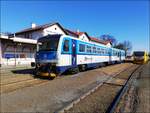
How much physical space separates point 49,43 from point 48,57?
1.08 metres

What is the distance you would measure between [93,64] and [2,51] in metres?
12.9

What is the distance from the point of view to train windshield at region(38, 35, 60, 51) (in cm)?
1245

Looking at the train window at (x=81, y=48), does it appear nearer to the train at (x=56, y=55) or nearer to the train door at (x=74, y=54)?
the train at (x=56, y=55)

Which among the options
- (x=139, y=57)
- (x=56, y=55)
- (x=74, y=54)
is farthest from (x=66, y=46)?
(x=139, y=57)

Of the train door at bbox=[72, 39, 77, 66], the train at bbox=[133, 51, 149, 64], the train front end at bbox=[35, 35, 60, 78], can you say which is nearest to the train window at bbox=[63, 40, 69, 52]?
the train front end at bbox=[35, 35, 60, 78]

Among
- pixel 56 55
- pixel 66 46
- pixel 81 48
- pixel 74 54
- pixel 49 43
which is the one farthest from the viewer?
pixel 81 48

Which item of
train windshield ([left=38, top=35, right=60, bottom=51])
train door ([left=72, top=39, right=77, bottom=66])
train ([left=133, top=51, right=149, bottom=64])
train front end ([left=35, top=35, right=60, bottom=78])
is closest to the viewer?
train front end ([left=35, top=35, right=60, bottom=78])

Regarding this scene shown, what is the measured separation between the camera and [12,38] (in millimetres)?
23672

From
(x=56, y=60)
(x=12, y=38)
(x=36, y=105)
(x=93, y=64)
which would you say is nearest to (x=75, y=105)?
(x=36, y=105)

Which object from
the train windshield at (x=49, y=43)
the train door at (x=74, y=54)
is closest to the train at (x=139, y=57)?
the train door at (x=74, y=54)

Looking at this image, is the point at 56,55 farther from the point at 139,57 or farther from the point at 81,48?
the point at 139,57

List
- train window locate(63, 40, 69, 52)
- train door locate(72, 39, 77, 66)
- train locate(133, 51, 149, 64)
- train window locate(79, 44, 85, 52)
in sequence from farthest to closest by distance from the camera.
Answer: train locate(133, 51, 149, 64), train window locate(79, 44, 85, 52), train door locate(72, 39, 77, 66), train window locate(63, 40, 69, 52)

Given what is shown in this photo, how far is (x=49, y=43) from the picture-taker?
12852mm

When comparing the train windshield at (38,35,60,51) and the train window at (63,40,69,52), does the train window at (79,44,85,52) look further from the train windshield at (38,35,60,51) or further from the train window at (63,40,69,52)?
the train windshield at (38,35,60,51)
